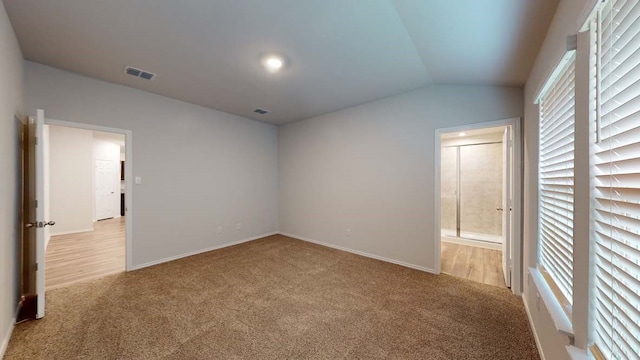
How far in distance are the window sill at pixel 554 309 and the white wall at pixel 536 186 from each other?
0.08 m

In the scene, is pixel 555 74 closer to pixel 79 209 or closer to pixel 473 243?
pixel 473 243

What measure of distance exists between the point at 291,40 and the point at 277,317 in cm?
267

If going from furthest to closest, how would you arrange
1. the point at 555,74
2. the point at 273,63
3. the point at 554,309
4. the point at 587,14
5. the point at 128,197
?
the point at 128,197
the point at 273,63
the point at 555,74
the point at 554,309
the point at 587,14

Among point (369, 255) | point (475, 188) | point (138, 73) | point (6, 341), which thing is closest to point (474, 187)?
point (475, 188)

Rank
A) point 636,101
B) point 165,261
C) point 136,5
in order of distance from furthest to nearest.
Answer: point 165,261
point 136,5
point 636,101

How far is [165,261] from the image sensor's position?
11.9ft

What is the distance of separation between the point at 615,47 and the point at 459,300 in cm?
250

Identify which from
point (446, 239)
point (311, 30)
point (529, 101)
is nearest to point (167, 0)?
point (311, 30)

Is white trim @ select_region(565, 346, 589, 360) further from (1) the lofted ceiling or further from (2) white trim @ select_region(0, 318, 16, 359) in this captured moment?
(2) white trim @ select_region(0, 318, 16, 359)

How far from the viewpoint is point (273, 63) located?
2.61 m

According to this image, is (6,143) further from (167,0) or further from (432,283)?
(432,283)

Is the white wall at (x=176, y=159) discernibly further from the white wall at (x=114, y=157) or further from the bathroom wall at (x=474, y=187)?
the white wall at (x=114, y=157)

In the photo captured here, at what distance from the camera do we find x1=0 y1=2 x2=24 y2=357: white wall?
177 centimetres

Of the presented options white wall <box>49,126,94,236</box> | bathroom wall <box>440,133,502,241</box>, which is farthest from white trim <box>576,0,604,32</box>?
white wall <box>49,126,94,236</box>
